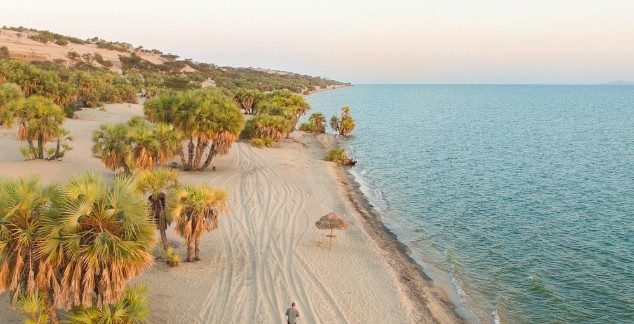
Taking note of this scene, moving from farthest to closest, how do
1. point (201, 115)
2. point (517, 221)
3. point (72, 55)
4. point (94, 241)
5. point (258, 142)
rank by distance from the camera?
point (72, 55) → point (258, 142) → point (201, 115) → point (517, 221) → point (94, 241)

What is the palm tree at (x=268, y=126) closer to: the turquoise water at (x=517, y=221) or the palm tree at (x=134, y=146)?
the turquoise water at (x=517, y=221)

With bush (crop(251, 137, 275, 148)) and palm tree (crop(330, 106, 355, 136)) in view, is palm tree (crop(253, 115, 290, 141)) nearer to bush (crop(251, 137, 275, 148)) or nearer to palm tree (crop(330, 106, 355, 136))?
bush (crop(251, 137, 275, 148))

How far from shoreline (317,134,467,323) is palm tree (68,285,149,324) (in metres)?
8.67

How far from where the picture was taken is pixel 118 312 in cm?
1114

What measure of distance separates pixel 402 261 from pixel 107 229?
1420 cm

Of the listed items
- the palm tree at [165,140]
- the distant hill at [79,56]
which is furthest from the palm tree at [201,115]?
the distant hill at [79,56]

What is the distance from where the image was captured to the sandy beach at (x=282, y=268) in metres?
14.6

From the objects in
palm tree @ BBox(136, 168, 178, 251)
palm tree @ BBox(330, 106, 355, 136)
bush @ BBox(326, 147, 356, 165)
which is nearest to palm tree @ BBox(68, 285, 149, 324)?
palm tree @ BBox(136, 168, 178, 251)

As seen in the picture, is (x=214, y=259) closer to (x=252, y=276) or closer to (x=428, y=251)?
(x=252, y=276)

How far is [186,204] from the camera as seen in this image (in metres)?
16.1

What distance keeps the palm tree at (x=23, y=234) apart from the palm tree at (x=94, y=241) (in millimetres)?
239

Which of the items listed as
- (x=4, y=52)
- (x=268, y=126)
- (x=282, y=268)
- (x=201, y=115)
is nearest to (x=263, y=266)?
(x=282, y=268)

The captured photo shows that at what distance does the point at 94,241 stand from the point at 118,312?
2344 millimetres

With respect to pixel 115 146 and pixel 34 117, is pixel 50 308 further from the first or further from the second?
pixel 34 117
